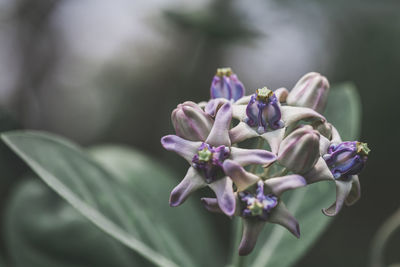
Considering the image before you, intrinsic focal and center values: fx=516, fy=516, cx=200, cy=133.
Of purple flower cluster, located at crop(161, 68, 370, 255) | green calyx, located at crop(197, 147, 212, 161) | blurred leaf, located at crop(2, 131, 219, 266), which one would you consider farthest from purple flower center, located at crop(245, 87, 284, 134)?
blurred leaf, located at crop(2, 131, 219, 266)

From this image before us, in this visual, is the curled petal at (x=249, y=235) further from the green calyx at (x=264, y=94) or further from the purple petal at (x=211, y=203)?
the green calyx at (x=264, y=94)

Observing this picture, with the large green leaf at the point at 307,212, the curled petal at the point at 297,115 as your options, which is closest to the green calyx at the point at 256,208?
the curled petal at the point at 297,115

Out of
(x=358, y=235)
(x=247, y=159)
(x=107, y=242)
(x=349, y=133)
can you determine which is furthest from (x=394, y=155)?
(x=247, y=159)

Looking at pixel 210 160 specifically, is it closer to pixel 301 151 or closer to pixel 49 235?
pixel 301 151

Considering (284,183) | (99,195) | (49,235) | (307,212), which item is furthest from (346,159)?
(49,235)

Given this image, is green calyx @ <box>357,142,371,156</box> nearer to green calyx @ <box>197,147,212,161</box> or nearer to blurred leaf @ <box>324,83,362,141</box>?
green calyx @ <box>197,147,212,161</box>
